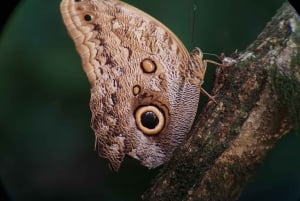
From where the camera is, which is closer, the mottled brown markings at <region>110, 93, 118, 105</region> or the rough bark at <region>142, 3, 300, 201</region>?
the rough bark at <region>142, 3, 300, 201</region>

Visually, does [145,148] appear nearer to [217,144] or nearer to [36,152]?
[217,144]

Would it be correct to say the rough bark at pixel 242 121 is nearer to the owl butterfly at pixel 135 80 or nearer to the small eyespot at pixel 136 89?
the owl butterfly at pixel 135 80

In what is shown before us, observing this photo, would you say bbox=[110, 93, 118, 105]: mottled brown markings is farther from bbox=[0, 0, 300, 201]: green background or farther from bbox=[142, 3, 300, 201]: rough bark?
bbox=[142, 3, 300, 201]: rough bark

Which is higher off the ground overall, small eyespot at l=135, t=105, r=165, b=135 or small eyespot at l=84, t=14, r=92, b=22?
small eyespot at l=84, t=14, r=92, b=22

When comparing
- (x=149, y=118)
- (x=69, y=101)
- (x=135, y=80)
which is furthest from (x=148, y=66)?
(x=69, y=101)

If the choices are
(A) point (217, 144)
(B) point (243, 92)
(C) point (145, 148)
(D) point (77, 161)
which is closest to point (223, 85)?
(B) point (243, 92)

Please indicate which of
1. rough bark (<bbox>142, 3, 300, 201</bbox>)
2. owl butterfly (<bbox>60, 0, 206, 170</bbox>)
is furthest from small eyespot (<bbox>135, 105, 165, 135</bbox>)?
rough bark (<bbox>142, 3, 300, 201</bbox>)

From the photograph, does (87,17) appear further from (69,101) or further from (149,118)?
(149,118)
